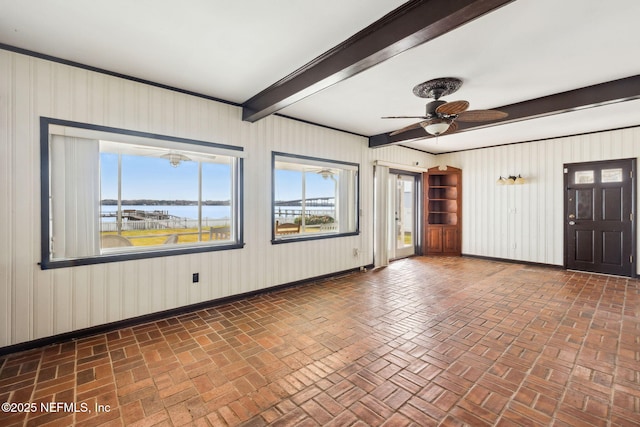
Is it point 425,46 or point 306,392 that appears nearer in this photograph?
point 306,392

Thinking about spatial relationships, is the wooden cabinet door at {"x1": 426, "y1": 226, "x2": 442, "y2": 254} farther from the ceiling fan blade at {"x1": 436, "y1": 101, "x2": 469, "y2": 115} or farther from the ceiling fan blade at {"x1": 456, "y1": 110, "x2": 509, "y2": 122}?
the ceiling fan blade at {"x1": 436, "y1": 101, "x2": 469, "y2": 115}

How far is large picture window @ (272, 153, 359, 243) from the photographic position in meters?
4.65

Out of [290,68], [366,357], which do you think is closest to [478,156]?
[290,68]

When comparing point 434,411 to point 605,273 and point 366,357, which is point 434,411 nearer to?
point 366,357

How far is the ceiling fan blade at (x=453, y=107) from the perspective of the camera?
277 centimetres

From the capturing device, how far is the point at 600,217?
537cm

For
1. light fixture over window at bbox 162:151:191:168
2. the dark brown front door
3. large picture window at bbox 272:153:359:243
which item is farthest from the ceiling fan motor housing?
the dark brown front door

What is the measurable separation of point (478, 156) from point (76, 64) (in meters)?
7.56

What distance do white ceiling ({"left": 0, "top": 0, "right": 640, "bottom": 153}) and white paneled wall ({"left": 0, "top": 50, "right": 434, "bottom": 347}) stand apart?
239 millimetres

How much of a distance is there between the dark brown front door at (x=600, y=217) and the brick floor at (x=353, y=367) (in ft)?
5.70

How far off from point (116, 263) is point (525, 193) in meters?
7.49

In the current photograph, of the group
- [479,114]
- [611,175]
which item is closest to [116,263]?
[479,114]

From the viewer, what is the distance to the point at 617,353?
254 cm

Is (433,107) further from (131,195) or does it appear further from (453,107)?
(131,195)
